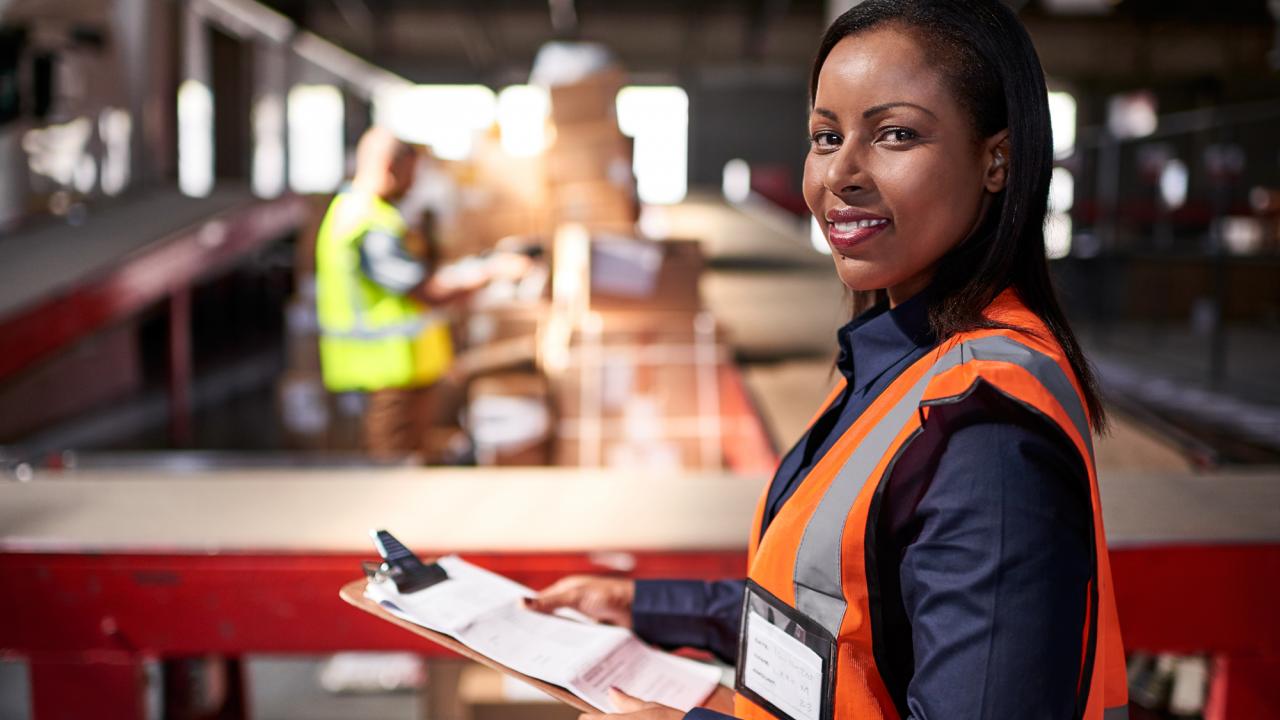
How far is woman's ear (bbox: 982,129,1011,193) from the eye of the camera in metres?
0.87

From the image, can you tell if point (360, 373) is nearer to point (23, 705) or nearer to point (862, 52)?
point (23, 705)

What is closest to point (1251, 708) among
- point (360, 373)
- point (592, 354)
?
point (592, 354)

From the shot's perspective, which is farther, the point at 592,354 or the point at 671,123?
the point at 671,123

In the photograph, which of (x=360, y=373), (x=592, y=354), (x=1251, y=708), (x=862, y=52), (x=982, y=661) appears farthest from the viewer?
(x=360, y=373)

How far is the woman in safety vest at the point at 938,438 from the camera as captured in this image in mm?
731

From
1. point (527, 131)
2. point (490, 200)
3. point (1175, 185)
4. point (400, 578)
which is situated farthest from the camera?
point (1175, 185)

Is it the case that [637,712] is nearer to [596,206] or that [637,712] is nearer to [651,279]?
[651,279]

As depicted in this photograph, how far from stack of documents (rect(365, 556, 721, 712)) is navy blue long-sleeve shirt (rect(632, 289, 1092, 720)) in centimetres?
38

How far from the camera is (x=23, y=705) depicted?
3.21 m

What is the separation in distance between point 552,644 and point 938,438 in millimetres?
584

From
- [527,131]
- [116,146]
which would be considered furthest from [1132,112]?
[116,146]

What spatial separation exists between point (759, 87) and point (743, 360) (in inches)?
581

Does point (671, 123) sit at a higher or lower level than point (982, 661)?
higher

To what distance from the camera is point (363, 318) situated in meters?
4.06
